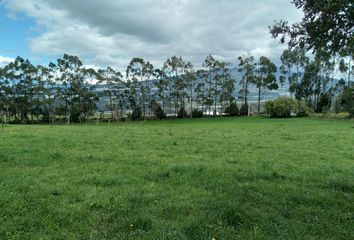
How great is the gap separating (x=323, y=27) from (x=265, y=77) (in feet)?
277

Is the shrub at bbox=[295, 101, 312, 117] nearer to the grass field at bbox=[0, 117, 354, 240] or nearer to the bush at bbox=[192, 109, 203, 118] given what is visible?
the bush at bbox=[192, 109, 203, 118]

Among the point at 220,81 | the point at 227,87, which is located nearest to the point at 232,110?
the point at 227,87

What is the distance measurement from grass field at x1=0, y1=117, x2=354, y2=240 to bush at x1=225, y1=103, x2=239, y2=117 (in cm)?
7017

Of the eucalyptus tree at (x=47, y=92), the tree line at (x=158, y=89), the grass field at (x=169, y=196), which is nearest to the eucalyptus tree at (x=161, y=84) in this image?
the tree line at (x=158, y=89)

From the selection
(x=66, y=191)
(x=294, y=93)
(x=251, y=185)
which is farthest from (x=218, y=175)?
(x=294, y=93)

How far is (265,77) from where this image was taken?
289 ft

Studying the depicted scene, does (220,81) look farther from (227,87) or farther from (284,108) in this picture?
(284,108)

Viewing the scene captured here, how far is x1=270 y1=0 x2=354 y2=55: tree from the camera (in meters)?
5.96

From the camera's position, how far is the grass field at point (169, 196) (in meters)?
6.18

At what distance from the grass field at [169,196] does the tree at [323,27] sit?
11.0 ft

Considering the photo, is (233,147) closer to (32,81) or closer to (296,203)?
(296,203)

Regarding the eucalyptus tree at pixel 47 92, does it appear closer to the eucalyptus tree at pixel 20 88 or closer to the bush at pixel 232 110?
the eucalyptus tree at pixel 20 88

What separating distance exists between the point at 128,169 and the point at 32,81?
7423 centimetres

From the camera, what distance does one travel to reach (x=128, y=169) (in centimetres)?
1127
